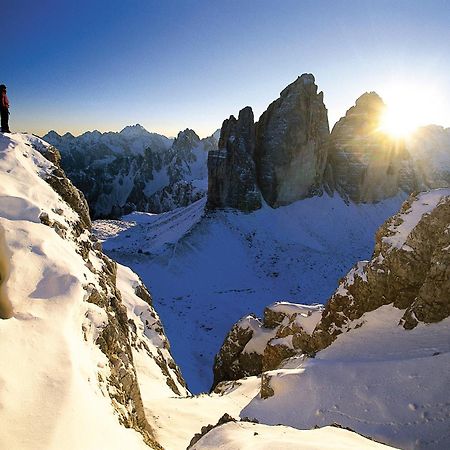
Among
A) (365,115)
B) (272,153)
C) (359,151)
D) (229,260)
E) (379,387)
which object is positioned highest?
(365,115)

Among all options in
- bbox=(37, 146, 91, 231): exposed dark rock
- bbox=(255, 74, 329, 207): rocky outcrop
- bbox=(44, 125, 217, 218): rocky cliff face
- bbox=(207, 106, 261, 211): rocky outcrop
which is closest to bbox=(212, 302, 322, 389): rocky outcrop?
bbox=(37, 146, 91, 231): exposed dark rock

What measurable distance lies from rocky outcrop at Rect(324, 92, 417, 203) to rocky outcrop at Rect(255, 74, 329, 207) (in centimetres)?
618

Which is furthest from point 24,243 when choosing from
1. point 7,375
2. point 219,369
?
point 219,369

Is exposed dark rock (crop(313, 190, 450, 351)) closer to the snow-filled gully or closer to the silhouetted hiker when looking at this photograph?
the snow-filled gully

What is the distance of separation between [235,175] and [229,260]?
1232 centimetres

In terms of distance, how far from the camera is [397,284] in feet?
46.7

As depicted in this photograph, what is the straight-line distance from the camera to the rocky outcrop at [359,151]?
55.8m

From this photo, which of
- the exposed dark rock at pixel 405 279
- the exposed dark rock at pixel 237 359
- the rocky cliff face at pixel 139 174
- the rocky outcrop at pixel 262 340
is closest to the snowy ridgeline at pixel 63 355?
the rocky outcrop at pixel 262 340

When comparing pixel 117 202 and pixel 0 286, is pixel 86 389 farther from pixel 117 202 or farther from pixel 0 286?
pixel 117 202

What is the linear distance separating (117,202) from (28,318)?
139228 millimetres

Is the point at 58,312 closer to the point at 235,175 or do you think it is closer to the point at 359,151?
the point at 235,175

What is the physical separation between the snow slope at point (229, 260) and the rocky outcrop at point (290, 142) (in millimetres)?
2822

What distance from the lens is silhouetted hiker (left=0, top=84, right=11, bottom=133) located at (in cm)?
1468

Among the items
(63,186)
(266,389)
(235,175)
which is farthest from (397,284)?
(235,175)
